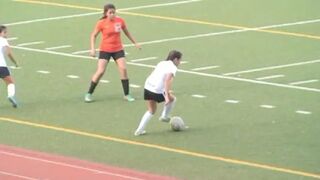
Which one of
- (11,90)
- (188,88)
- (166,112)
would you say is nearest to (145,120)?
(166,112)

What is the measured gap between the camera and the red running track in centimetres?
1967

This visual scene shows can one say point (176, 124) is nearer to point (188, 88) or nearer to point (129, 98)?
point (129, 98)

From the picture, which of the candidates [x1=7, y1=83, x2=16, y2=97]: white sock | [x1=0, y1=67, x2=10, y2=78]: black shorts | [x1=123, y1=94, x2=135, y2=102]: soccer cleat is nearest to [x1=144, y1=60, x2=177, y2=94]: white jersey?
[x1=123, y1=94, x2=135, y2=102]: soccer cleat

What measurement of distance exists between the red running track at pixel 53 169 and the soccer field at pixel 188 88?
40 centimetres

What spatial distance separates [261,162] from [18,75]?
9600 millimetres

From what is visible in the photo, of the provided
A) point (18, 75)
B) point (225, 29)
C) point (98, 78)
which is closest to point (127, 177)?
point (98, 78)

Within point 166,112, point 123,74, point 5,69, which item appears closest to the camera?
point 166,112

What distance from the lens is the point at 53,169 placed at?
66.5 feet

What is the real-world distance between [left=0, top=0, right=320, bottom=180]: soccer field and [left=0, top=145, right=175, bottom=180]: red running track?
0.40 meters

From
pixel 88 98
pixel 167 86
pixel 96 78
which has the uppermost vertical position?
pixel 167 86

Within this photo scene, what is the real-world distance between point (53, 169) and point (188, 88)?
713 cm

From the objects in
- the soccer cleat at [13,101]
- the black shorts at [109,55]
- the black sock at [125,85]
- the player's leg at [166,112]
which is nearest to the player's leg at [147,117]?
the player's leg at [166,112]

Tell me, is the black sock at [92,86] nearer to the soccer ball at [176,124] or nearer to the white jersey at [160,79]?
the soccer ball at [176,124]

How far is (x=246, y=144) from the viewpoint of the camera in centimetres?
2186
